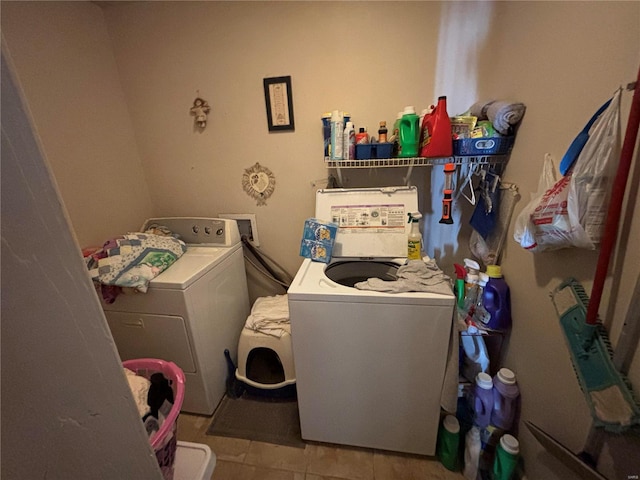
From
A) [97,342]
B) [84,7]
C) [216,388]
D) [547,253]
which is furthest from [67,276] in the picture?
[84,7]

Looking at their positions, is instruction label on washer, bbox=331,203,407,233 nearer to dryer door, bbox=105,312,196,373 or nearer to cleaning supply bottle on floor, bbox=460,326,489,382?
cleaning supply bottle on floor, bbox=460,326,489,382

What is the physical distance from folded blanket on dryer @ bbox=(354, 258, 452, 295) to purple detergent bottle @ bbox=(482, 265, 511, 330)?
281 mm

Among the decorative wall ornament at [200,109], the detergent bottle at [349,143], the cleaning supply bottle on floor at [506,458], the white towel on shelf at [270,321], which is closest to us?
the cleaning supply bottle on floor at [506,458]

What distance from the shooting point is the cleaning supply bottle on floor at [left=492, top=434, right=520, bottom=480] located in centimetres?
108

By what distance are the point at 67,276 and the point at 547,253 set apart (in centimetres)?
134

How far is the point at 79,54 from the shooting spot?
5.06ft

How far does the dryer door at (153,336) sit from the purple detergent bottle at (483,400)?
143 centimetres

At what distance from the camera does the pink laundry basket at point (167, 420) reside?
26.6 inches

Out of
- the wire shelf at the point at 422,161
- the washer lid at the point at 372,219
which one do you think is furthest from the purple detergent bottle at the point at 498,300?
the wire shelf at the point at 422,161

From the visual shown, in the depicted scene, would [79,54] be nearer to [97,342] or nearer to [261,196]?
[261,196]

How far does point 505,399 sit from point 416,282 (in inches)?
26.2

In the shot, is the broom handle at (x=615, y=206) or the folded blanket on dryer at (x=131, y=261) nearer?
the broom handle at (x=615, y=206)

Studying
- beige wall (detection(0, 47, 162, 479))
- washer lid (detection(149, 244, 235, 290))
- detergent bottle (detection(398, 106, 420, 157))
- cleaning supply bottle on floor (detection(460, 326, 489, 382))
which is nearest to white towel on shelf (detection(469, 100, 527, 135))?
detergent bottle (detection(398, 106, 420, 157))

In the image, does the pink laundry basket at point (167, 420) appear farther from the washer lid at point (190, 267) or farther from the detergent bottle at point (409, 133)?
the detergent bottle at point (409, 133)
